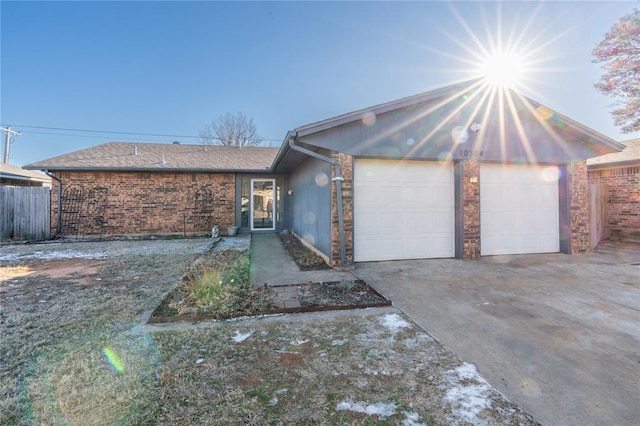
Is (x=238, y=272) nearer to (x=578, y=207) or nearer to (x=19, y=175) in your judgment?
(x=578, y=207)

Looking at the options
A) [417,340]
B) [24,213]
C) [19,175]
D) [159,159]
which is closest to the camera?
[417,340]

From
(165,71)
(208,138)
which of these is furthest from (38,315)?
(208,138)

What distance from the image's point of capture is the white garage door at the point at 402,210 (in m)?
6.46

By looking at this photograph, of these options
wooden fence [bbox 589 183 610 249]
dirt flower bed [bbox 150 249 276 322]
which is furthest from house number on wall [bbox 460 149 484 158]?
dirt flower bed [bbox 150 249 276 322]

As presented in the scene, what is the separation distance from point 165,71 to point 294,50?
6429 millimetres

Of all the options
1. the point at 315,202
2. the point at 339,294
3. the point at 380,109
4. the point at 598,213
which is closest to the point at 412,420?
the point at 339,294

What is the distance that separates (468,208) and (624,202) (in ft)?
21.6

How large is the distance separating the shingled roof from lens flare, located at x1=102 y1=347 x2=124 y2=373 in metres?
9.66

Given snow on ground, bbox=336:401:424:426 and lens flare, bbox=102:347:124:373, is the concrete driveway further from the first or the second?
lens flare, bbox=102:347:124:373

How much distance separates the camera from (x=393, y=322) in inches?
131

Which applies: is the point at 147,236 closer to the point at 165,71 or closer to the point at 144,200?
the point at 144,200

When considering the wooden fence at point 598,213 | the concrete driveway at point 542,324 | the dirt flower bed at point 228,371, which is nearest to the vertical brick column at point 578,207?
the wooden fence at point 598,213

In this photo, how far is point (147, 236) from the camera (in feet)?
37.0

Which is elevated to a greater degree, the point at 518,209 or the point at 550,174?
the point at 550,174
